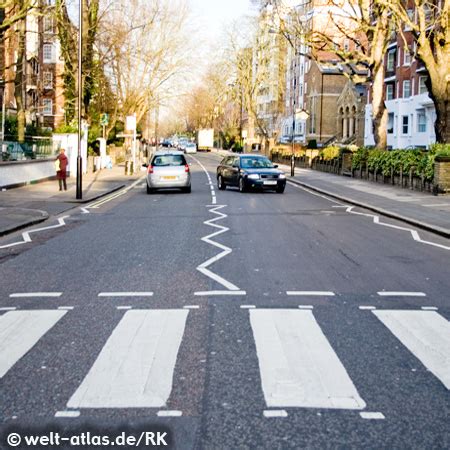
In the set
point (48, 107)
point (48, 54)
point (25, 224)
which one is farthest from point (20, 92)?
point (48, 54)

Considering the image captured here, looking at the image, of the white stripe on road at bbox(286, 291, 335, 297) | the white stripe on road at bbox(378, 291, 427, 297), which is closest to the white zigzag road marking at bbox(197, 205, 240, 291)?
the white stripe on road at bbox(286, 291, 335, 297)

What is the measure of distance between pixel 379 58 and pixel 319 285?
2915 centimetres

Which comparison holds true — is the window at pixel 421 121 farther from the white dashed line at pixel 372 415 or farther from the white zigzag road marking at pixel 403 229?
the white dashed line at pixel 372 415

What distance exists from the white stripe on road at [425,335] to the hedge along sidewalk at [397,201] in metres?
8.94

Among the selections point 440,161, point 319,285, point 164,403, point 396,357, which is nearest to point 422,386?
point 396,357

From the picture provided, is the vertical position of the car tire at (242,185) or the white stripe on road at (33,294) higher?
the car tire at (242,185)

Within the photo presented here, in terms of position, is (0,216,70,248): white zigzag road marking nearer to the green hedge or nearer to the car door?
the car door

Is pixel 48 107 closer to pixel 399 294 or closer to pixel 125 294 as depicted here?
pixel 125 294

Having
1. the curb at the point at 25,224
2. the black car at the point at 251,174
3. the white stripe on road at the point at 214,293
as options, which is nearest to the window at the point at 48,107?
the black car at the point at 251,174

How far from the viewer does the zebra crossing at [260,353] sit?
16.6 ft

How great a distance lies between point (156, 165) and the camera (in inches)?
1183

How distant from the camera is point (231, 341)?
6.64 meters

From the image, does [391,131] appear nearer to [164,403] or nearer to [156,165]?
[156,165]

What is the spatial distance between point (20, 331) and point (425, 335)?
12.6 feet
